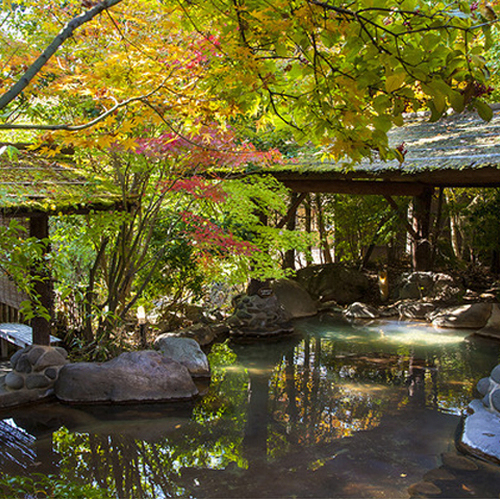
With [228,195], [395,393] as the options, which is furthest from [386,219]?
[395,393]

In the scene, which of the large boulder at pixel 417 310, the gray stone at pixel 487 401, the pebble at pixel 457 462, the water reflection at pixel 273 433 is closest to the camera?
the water reflection at pixel 273 433

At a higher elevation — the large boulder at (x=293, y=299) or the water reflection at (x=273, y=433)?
the large boulder at (x=293, y=299)

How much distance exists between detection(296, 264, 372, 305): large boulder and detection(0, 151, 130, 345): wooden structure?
6057mm

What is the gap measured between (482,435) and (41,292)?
4475 millimetres

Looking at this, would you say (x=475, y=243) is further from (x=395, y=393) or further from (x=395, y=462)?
(x=395, y=462)

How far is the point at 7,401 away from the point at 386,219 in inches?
337

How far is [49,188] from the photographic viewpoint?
5.20m

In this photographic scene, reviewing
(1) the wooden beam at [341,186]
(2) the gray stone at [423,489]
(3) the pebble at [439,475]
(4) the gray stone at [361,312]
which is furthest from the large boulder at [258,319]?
(2) the gray stone at [423,489]

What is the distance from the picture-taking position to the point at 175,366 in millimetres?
5543

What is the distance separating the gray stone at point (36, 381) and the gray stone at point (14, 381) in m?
0.05

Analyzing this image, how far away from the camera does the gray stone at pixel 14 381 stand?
17.0ft

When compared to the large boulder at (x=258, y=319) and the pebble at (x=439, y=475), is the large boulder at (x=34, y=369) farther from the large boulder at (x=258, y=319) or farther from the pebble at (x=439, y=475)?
the pebble at (x=439, y=475)

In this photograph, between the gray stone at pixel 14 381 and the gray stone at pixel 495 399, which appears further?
the gray stone at pixel 14 381

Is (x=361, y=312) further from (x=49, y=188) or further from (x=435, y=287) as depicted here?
(x=49, y=188)
